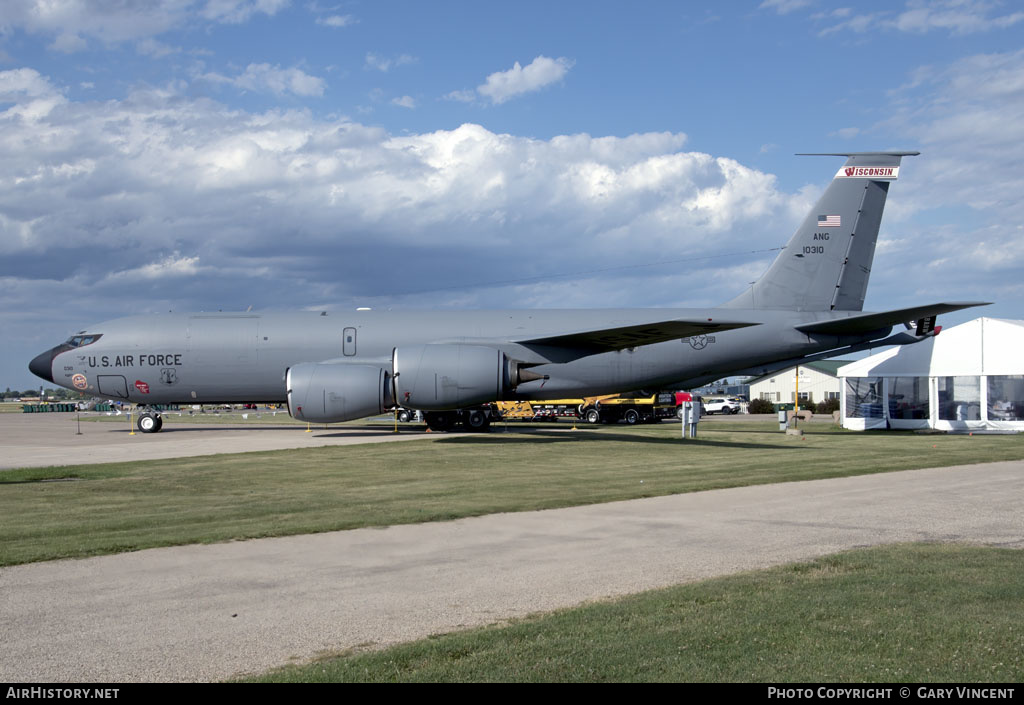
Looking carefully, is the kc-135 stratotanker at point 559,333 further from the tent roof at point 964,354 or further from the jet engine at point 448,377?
the tent roof at point 964,354

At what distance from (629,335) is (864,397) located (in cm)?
1602

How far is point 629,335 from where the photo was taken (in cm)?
2422

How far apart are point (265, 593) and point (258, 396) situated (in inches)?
876

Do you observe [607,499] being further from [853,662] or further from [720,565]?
[853,662]

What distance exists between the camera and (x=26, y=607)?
6.16 m

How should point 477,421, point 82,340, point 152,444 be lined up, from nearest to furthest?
point 152,444 → point 82,340 → point 477,421

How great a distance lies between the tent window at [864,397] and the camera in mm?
34562

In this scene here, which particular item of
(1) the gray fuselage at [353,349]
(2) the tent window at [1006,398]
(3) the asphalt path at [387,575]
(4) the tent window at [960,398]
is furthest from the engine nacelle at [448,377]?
(2) the tent window at [1006,398]

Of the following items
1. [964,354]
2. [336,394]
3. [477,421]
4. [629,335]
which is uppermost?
[629,335]

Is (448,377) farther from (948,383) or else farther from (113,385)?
(948,383)

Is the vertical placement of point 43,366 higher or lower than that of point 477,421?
higher

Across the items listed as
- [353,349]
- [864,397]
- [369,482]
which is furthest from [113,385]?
[864,397]

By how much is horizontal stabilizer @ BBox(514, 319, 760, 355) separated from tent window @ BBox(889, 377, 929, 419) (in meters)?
12.6

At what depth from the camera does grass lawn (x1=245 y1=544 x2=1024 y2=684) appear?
4602 millimetres
